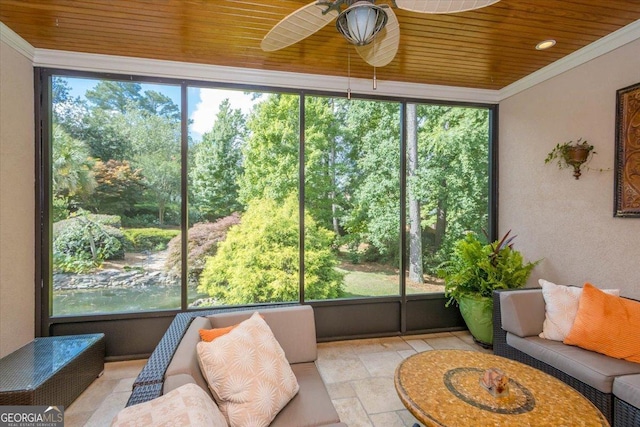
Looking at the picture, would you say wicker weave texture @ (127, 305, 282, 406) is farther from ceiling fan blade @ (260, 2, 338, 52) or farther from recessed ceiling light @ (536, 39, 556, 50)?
recessed ceiling light @ (536, 39, 556, 50)

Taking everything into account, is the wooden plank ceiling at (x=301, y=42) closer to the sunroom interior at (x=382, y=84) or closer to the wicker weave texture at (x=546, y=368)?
the sunroom interior at (x=382, y=84)

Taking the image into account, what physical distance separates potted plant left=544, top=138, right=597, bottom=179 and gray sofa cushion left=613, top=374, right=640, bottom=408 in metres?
1.80

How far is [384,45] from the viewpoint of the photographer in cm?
182

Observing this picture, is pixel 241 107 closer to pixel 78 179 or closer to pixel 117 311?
pixel 78 179

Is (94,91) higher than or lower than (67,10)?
lower

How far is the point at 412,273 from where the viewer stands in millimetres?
3756

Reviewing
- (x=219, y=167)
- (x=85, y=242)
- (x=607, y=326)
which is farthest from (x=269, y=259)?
(x=607, y=326)

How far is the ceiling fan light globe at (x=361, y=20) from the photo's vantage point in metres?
1.34

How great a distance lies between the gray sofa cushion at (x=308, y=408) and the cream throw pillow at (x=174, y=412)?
44 centimetres

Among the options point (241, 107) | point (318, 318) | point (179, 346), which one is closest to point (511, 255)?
point (318, 318)

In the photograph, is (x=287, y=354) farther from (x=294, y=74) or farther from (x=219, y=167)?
(x=294, y=74)

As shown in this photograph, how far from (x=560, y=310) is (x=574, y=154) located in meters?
1.43

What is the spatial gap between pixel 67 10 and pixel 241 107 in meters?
1.68

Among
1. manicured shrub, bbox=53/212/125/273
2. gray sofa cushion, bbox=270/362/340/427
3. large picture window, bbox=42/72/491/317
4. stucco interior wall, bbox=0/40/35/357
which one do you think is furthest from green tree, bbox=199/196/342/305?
gray sofa cushion, bbox=270/362/340/427
